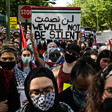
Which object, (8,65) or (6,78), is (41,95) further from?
(8,65)

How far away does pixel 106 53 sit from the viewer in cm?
452

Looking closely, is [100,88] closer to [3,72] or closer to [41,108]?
[41,108]

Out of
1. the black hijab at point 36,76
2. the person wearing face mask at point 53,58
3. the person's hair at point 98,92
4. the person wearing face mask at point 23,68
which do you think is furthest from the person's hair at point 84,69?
the person wearing face mask at point 53,58

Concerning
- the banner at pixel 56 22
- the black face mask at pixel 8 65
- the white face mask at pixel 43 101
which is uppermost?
the banner at pixel 56 22

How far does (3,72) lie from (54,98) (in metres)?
0.97

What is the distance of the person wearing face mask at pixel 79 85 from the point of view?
2518 mm

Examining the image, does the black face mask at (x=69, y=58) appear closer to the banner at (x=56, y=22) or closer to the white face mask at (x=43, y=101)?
the white face mask at (x=43, y=101)

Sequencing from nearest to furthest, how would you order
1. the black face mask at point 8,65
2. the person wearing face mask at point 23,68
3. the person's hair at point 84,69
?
1. the person's hair at point 84,69
2. the person wearing face mask at point 23,68
3. the black face mask at point 8,65

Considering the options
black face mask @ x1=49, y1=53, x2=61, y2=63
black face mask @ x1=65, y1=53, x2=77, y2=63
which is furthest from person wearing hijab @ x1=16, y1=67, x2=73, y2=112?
black face mask @ x1=49, y1=53, x2=61, y2=63

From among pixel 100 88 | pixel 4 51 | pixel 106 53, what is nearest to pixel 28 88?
pixel 100 88

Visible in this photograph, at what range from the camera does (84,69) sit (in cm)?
270

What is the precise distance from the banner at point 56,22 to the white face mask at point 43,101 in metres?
4.13

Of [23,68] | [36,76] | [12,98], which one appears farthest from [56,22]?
[36,76]

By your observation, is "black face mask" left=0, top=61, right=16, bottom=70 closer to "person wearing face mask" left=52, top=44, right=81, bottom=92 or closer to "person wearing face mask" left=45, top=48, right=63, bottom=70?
"person wearing face mask" left=52, top=44, right=81, bottom=92
